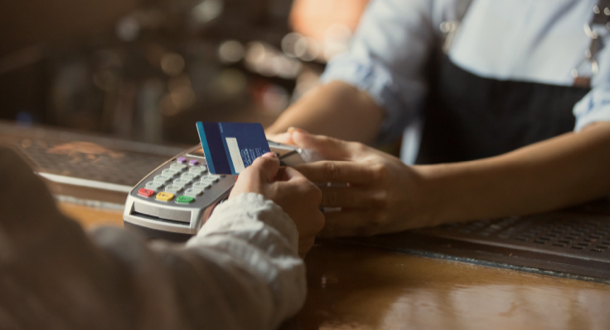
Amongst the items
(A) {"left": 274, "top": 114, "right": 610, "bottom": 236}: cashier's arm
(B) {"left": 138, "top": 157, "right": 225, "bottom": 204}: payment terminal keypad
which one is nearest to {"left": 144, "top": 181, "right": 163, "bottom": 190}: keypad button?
(B) {"left": 138, "top": 157, "right": 225, "bottom": 204}: payment terminal keypad

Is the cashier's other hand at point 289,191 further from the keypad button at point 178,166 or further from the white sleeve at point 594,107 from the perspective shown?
the white sleeve at point 594,107

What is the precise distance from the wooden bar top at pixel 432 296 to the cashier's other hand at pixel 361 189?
3cm

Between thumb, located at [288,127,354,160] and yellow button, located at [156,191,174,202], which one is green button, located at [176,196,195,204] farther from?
thumb, located at [288,127,354,160]

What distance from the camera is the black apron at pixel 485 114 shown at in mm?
649

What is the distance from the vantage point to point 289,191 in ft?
1.02

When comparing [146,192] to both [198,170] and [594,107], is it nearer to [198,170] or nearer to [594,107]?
[198,170]

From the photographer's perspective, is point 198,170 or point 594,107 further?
point 594,107

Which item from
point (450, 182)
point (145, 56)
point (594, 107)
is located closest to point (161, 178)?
point (450, 182)

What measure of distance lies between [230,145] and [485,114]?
475mm

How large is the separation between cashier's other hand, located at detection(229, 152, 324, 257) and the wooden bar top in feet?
0.12

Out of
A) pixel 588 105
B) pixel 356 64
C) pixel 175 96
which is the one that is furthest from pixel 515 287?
pixel 175 96

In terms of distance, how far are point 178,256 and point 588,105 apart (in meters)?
0.52

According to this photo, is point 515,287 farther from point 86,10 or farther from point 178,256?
point 86,10

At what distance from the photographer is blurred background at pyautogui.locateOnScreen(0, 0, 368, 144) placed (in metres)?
1.17
